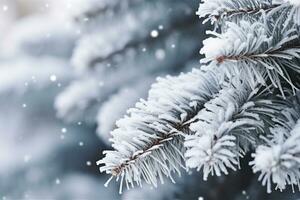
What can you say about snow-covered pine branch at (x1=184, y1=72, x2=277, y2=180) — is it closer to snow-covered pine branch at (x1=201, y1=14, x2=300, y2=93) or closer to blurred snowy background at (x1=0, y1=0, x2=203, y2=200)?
snow-covered pine branch at (x1=201, y1=14, x2=300, y2=93)

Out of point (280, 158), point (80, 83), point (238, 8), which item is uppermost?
point (80, 83)

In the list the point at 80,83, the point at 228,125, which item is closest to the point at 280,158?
the point at 228,125

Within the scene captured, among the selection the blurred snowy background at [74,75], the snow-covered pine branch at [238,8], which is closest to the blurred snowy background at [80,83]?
the blurred snowy background at [74,75]

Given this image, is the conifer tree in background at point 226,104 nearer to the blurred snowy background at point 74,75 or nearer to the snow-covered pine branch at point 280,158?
the snow-covered pine branch at point 280,158

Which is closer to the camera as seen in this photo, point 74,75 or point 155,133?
point 155,133

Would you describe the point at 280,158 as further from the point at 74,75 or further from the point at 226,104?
the point at 74,75

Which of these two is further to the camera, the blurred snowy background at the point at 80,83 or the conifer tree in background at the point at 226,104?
the blurred snowy background at the point at 80,83
